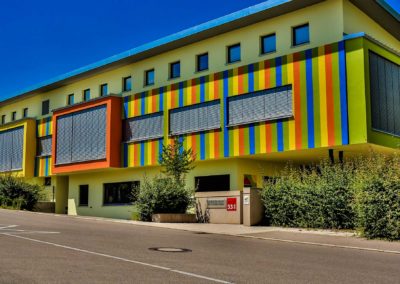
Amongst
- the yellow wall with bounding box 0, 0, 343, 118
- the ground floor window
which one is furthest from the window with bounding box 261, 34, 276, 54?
the ground floor window

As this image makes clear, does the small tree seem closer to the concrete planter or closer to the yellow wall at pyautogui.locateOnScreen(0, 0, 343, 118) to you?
the concrete planter

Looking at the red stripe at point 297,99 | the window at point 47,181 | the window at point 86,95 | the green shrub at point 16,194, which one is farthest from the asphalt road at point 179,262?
the window at point 47,181

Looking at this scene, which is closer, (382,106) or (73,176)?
(382,106)

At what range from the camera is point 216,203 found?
25312mm

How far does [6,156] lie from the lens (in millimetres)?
44031

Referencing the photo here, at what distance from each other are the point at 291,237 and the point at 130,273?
32.6 ft

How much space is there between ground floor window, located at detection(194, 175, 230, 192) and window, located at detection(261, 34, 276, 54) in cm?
692

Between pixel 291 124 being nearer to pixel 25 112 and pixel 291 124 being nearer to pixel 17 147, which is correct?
pixel 17 147

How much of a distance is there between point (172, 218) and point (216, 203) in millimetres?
2215

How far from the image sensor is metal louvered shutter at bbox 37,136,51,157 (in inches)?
1583

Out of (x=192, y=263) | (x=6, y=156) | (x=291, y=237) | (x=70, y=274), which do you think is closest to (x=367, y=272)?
(x=192, y=263)

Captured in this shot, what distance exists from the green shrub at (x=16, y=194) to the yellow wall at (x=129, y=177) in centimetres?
326

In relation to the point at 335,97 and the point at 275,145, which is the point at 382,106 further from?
the point at 275,145

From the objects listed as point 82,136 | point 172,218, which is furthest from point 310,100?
point 82,136
